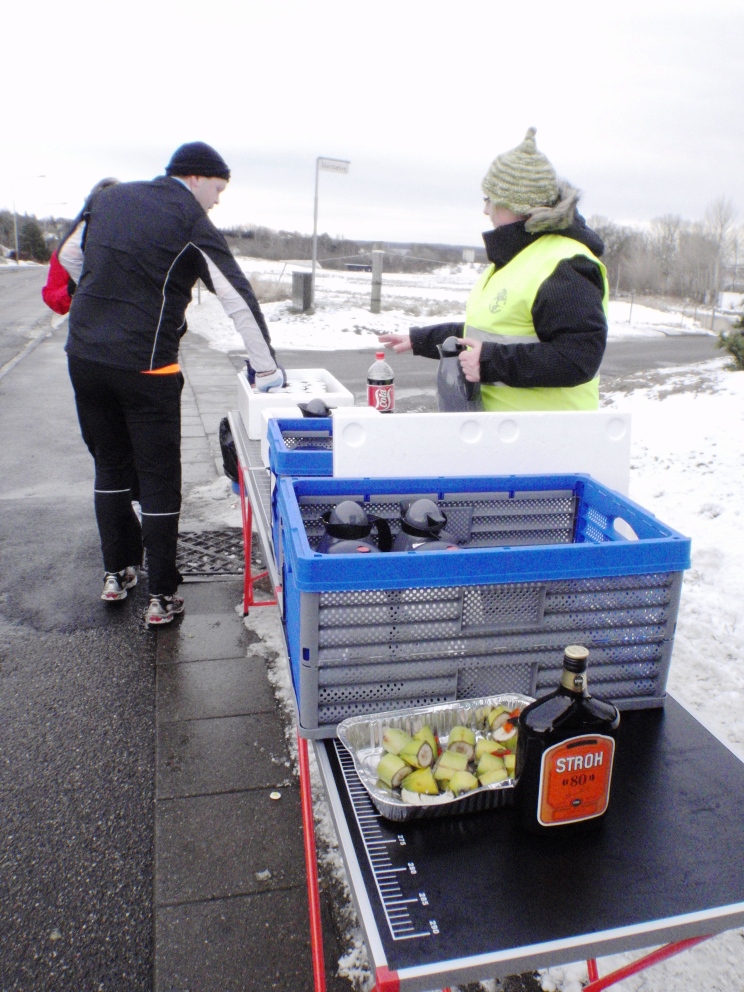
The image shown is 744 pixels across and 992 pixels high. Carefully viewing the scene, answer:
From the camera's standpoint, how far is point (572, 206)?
8.46ft

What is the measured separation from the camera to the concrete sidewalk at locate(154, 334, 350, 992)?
7.05 feet

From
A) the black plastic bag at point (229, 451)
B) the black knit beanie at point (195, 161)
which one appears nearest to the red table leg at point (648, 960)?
the black plastic bag at point (229, 451)

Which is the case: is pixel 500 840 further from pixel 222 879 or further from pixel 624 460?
pixel 222 879

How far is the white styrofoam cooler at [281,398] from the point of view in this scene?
357cm

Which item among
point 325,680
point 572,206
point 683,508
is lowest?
point 683,508

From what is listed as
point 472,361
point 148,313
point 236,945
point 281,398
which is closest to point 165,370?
point 148,313

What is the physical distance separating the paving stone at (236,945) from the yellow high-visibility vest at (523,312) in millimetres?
1722

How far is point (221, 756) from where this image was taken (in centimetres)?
301

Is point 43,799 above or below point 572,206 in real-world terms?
below

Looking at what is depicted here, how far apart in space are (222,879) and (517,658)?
139 cm

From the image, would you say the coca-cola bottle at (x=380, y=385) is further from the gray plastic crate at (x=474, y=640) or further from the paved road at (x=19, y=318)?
the paved road at (x=19, y=318)

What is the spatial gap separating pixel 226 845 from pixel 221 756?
19.2 inches

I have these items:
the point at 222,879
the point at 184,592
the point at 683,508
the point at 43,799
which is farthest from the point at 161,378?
the point at 683,508

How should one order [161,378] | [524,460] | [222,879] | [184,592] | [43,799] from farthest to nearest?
[184,592] → [161,378] → [43,799] → [222,879] → [524,460]
